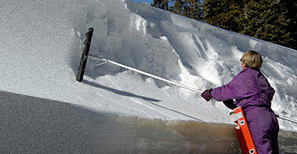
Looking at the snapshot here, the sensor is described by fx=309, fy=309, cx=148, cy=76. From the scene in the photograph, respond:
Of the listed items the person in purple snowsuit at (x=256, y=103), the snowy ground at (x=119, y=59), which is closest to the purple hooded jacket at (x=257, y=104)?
the person in purple snowsuit at (x=256, y=103)

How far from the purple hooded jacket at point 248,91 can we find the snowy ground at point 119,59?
0.59 m

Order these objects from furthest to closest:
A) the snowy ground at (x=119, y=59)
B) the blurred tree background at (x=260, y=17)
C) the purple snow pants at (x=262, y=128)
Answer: the blurred tree background at (x=260, y=17) → the snowy ground at (x=119, y=59) → the purple snow pants at (x=262, y=128)

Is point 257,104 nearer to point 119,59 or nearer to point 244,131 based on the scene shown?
point 244,131

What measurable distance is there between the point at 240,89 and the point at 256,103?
0.19 m

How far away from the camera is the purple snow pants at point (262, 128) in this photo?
2725 millimetres

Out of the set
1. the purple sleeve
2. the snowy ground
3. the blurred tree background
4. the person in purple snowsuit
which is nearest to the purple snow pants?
the person in purple snowsuit

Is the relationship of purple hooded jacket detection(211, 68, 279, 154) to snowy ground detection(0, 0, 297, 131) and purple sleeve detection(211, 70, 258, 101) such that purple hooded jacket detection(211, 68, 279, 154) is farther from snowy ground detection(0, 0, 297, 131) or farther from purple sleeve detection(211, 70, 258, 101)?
snowy ground detection(0, 0, 297, 131)

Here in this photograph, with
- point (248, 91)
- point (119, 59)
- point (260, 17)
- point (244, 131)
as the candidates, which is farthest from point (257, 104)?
point (260, 17)

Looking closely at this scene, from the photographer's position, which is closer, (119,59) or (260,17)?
(119,59)

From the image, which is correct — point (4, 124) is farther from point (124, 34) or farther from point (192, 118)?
point (124, 34)

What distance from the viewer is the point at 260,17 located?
1758 centimetres

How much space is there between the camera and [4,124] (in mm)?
2203

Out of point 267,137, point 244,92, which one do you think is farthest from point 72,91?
point 267,137

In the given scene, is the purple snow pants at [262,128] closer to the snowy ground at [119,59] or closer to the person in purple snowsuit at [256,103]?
the person in purple snowsuit at [256,103]
